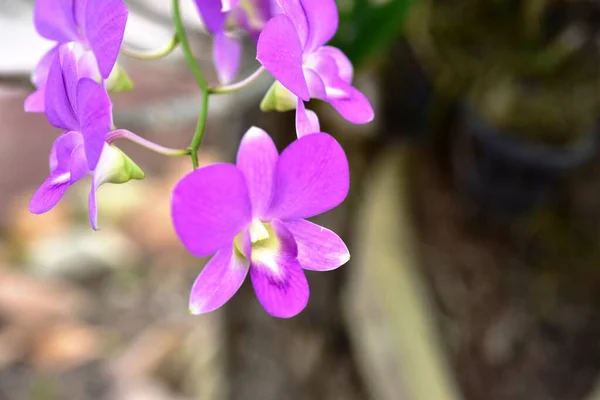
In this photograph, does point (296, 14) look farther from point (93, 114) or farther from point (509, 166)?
point (509, 166)

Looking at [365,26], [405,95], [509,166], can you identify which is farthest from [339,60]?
[405,95]

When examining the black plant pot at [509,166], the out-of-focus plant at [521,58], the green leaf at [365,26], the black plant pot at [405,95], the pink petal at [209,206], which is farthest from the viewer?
the black plant pot at [405,95]

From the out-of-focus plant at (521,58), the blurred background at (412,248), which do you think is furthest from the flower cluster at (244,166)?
the out-of-focus plant at (521,58)

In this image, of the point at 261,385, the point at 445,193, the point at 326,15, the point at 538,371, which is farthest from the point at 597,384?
the point at 326,15

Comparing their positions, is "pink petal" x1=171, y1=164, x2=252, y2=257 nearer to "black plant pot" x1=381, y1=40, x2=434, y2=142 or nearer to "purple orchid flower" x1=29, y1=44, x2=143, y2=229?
"purple orchid flower" x1=29, y1=44, x2=143, y2=229

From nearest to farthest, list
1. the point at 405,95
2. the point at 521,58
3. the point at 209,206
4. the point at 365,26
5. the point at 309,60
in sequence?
the point at 209,206 → the point at 309,60 → the point at 365,26 → the point at 521,58 → the point at 405,95

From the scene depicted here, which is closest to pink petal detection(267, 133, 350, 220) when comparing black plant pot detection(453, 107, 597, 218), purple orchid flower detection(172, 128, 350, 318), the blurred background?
purple orchid flower detection(172, 128, 350, 318)

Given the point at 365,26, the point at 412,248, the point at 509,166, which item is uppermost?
Answer: the point at 365,26

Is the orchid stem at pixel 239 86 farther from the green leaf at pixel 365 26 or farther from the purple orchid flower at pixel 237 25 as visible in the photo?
the green leaf at pixel 365 26

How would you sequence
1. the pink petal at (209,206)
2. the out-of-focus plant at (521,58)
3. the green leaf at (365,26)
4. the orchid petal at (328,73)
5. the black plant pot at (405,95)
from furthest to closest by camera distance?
1. the black plant pot at (405,95)
2. the out-of-focus plant at (521,58)
3. the green leaf at (365,26)
4. the orchid petal at (328,73)
5. the pink petal at (209,206)
